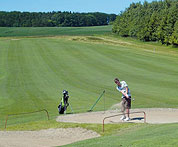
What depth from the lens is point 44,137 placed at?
59.9 ft

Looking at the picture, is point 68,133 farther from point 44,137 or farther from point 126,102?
point 126,102

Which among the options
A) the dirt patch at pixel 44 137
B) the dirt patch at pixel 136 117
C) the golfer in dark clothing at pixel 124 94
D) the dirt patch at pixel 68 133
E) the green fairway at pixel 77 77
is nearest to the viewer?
the dirt patch at pixel 44 137

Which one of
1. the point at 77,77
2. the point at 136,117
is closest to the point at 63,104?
the point at 136,117

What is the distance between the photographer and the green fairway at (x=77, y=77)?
95.1ft

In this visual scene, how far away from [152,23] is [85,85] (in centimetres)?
6259

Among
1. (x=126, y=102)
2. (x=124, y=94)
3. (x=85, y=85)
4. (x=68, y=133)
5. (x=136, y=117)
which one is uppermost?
(x=124, y=94)

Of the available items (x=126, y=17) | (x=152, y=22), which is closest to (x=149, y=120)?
(x=152, y=22)

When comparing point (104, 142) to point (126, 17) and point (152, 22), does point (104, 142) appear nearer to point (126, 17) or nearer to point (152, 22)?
point (152, 22)

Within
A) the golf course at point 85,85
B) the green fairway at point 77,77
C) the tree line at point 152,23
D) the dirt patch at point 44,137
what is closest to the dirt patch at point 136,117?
the golf course at point 85,85

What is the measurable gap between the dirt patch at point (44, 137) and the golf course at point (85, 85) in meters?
0.58

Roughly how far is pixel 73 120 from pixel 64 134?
9.56ft

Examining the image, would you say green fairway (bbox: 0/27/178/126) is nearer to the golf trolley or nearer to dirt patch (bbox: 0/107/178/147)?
the golf trolley

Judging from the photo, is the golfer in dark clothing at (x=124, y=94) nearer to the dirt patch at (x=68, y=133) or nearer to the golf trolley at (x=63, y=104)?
the dirt patch at (x=68, y=133)

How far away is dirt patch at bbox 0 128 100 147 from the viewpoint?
16812 millimetres
